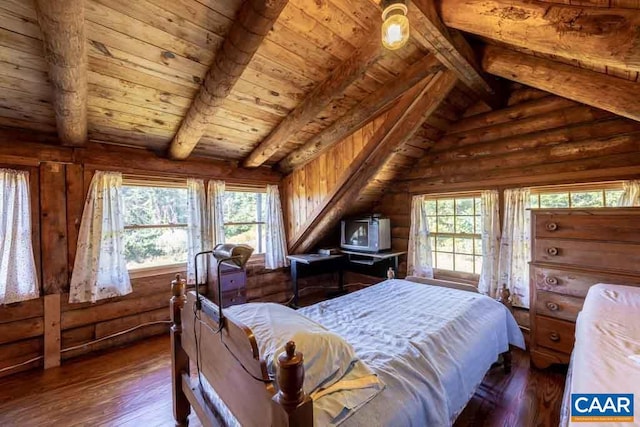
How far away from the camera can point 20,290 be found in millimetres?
2383

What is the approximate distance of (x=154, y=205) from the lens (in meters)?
3.26

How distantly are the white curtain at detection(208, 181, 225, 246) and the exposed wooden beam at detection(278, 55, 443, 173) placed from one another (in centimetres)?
111

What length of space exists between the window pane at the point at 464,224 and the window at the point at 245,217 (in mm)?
2847

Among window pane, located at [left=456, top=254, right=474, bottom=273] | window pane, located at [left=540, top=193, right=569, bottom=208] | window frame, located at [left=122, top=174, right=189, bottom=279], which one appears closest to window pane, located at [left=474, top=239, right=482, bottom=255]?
window pane, located at [left=456, top=254, right=474, bottom=273]

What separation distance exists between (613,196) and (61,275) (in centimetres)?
544

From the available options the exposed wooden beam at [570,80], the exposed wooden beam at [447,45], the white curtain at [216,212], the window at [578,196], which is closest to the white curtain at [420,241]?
the window at [578,196]

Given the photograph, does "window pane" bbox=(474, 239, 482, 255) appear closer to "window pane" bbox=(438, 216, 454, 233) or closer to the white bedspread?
"window pane" bbox=(438, 216, 454, 233)

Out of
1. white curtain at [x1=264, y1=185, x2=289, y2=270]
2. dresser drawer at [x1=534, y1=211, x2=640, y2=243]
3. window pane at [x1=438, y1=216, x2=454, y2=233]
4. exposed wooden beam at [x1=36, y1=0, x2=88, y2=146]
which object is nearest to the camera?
exposed wooden beam at [x1=36, y1=0, x2=88, y2=146]

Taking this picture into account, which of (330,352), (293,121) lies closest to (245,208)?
(293,121)

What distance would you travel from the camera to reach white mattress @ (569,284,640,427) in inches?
31.1

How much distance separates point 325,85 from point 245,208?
2316 mm

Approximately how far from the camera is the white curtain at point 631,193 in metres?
2.28

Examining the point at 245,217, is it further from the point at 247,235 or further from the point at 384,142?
the point at 384,142

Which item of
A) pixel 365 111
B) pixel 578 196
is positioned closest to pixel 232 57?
pixel 365 111
